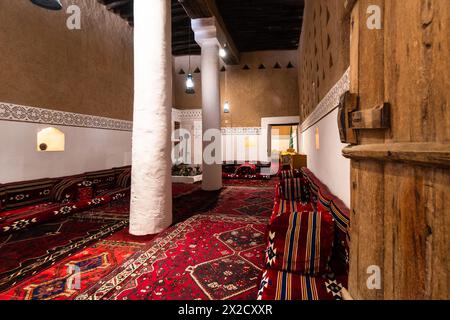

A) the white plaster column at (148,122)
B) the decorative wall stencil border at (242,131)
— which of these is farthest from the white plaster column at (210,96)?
the decorative wall stencil border at (242,131)

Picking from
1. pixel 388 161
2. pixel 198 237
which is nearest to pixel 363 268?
pixel 388 161

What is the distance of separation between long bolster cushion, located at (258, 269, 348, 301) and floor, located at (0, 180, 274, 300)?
0.30 metres

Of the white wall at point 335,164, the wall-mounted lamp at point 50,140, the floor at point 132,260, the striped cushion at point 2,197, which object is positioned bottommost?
the floor at point 132,260

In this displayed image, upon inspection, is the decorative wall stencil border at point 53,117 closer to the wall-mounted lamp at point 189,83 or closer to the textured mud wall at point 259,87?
the wall-mounted lamp at point 189,83

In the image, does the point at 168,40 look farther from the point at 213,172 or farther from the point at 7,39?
the point at 213,172

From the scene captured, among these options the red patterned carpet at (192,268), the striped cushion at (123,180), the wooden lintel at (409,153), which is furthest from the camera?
the striped cushion at (123,180)

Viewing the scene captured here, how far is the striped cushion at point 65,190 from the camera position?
4230 millimetres

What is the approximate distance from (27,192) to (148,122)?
9.26 ft

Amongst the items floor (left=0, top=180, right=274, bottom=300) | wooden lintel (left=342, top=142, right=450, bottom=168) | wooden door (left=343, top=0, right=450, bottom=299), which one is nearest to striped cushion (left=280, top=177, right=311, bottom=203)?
floor (left=0, top=180, right=274, bottom=300)

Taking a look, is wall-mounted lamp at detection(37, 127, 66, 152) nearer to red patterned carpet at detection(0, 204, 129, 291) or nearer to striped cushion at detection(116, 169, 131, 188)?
striped cushion at detection(116, 169, 131, 188)

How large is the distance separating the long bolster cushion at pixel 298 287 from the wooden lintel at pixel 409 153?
35.5 inches

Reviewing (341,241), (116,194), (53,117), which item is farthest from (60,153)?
(341,241)

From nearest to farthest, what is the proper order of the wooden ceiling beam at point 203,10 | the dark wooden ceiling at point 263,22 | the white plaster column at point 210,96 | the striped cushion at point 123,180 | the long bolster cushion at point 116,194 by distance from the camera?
1. the long bolster cushion at point 116,194
2. the wooden ceiling beam at point 203,10
3. the striped cushion at point 123,180
4. the white plaster column at point 210,96
5. the dark wooden ceiling at point 263,22

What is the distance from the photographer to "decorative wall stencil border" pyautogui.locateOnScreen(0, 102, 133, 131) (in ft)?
13.1
